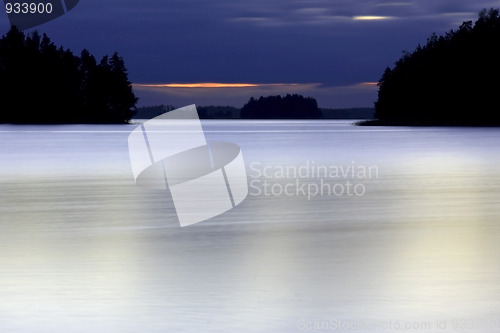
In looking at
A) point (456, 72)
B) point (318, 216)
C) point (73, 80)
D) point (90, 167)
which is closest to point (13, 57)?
point (73, 80)

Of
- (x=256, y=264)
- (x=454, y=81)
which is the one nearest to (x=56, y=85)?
(x=454, y=81)

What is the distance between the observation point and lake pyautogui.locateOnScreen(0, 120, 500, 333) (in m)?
7.59

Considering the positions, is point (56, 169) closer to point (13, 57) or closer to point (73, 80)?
point (13, 57)

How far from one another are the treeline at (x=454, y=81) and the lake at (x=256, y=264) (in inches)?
5101

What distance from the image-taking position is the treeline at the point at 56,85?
162 metres

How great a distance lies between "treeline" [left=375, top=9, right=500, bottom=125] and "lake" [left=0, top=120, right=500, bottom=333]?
425 feet

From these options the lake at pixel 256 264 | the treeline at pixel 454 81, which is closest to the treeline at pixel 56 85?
the treeline at pixel 454 81

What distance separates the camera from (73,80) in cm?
17862

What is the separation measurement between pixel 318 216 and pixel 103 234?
12.9 ft

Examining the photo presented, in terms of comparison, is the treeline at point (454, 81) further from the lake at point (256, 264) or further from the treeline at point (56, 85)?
the lake at point (256, 264)

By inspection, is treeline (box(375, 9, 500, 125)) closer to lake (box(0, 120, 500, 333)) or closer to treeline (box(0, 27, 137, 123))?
treeline (box(0, 27, 137, 123))

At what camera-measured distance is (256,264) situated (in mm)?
10266

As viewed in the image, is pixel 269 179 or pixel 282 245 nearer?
pixel 282 245

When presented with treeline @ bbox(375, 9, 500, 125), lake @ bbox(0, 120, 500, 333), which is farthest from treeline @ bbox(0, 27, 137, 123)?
lake @ bbox(0, 120, 500, 333)
